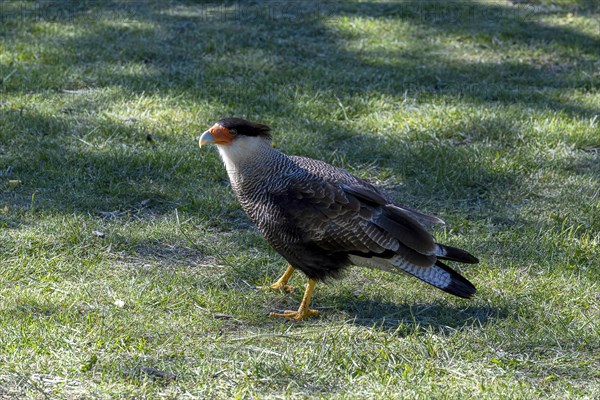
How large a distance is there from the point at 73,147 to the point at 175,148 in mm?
753

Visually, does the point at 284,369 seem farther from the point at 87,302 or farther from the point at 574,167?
the point at 574,167

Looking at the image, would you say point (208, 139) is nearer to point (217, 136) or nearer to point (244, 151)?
point (217, 136)

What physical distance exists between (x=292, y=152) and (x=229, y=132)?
5.95ft

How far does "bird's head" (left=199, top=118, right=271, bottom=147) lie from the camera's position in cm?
469

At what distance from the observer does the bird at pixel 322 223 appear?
4535mm

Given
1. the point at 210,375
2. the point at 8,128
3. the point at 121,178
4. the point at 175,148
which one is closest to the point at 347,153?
the point at 175,148

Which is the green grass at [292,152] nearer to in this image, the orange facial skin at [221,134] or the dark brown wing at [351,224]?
the dark brown wing at [351,224]

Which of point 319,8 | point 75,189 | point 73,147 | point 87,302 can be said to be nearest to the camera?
point 87,302

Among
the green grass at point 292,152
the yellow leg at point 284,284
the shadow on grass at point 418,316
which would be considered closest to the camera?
the green grass at point 292,152

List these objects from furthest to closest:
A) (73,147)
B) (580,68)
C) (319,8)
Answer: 1. (319,8)
2. (580,68)
3. (73,147)

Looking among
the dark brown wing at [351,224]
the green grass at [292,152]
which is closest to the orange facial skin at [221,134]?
the dark brown wing at [351,224]

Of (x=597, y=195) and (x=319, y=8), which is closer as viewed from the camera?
(x=597, y=195)

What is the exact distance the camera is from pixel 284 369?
155 inches

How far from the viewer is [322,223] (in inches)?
179
